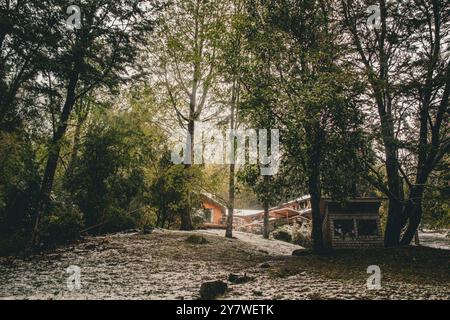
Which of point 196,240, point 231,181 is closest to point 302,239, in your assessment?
point 231,181

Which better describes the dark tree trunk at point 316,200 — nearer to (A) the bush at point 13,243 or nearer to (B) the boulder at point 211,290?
(B) the boulder at point 211,290

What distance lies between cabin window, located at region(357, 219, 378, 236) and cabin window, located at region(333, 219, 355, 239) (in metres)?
0.48

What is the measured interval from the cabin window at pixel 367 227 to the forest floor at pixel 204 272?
5591 millimetres

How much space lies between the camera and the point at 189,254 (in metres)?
14.5

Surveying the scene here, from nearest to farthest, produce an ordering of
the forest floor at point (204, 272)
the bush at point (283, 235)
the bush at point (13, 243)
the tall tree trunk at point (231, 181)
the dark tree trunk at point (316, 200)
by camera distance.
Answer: the forest floor at point (204, 272) → the dark tree trunk at point (316, 200) → the bush at point (13, 243) → the tall tree trunk at point (231, 181) → the bush at point (283, 235)

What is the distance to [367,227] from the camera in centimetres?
2098

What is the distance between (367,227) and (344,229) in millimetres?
2242

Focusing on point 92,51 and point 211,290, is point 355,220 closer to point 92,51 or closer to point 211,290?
point 211,290

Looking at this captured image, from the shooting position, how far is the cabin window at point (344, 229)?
20406mm

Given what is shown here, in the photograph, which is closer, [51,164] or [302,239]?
[51,164]

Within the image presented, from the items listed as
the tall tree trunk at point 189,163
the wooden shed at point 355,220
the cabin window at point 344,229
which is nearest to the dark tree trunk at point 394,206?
the wooden shed at point 355,220

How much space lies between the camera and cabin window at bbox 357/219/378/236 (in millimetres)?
20016

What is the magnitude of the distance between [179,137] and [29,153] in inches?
483

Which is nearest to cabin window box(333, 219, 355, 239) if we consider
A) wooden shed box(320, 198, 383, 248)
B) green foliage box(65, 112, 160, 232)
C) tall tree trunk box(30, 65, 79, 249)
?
wooden shed box(320, 198, 383, 248)
